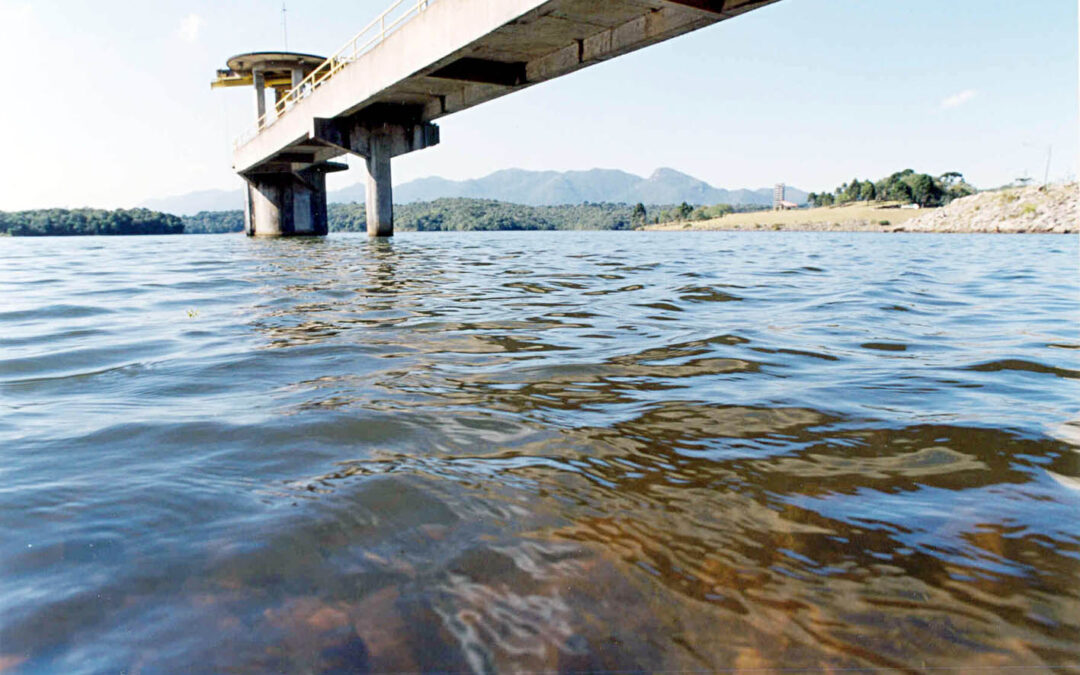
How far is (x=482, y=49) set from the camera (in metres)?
19.1

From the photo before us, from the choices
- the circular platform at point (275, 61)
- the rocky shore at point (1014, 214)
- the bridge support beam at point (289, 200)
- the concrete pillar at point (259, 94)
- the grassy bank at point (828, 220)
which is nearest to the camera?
the circular platform at point (275, 61)

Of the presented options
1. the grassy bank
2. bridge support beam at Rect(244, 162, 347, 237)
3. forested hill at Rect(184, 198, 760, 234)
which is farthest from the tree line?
bridge support beam at Rect(244, 162, 347, 237)

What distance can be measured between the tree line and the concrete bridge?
12620cm

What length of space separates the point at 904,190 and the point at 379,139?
132m

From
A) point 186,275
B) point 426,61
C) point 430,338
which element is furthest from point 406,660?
point 426,61

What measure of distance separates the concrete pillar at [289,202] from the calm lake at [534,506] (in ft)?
142

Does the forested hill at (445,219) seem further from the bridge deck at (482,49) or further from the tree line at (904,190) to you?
the bridge deck at (482,49)

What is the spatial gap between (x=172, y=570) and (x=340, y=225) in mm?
129753

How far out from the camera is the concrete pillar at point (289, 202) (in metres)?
44.9

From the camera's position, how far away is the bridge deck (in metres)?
15.4

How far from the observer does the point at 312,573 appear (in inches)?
72.9

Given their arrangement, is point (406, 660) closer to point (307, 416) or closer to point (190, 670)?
point (190, 670)

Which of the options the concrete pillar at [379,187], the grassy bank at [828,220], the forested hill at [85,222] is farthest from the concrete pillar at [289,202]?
the grassy bank at [828,220]

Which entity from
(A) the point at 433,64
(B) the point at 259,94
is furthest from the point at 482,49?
(B) the point at 259,94
